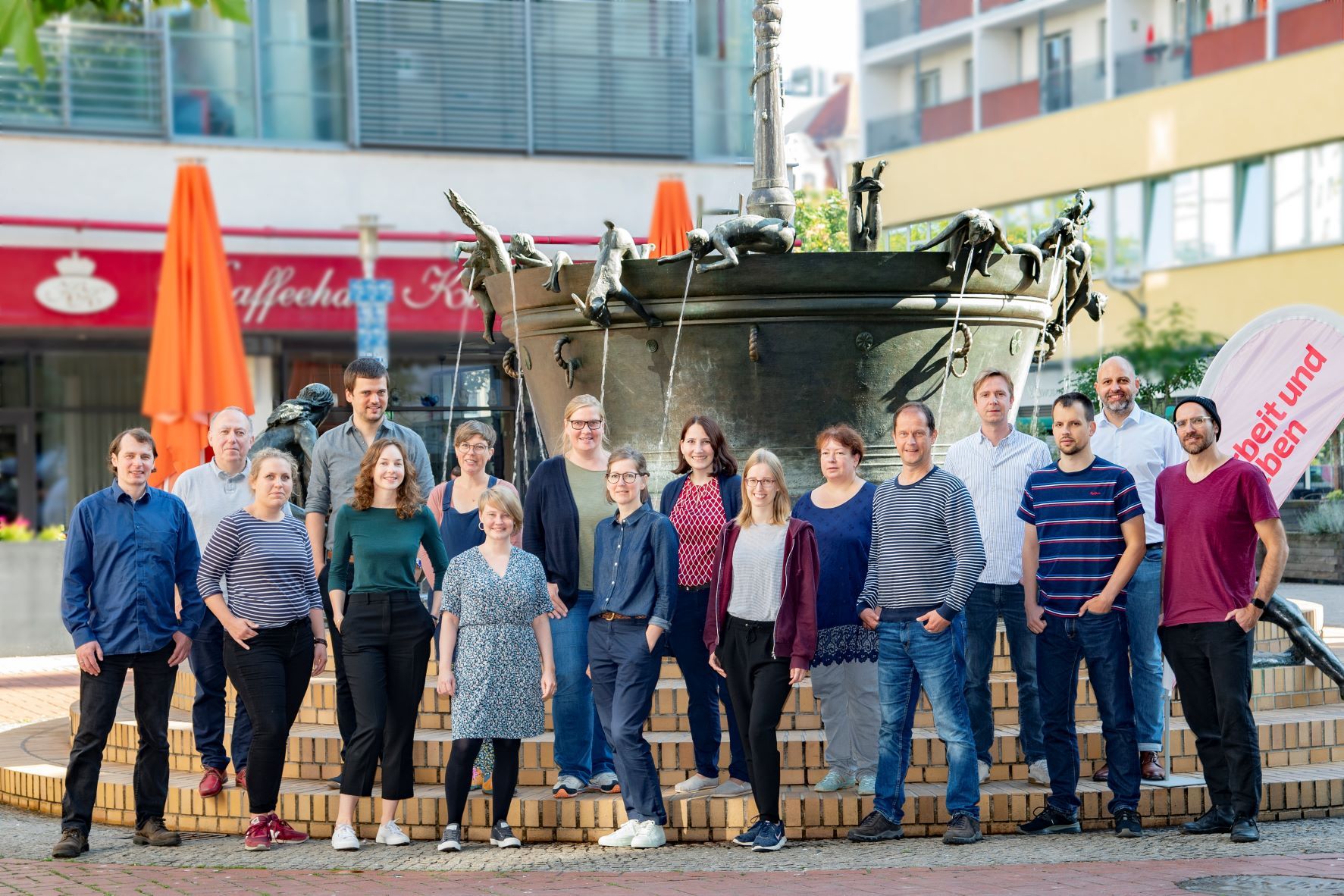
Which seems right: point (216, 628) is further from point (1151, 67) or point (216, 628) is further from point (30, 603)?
point (1151, 67)

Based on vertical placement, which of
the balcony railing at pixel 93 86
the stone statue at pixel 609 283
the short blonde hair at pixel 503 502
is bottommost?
the short blonde hair at pixel 503 502

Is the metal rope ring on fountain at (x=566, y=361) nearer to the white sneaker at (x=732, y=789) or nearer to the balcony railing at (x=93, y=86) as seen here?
the white sneaker at (x=732, y=789)

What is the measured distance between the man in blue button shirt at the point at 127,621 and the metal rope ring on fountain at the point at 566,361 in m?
2.62

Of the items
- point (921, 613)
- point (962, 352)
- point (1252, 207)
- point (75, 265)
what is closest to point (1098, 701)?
point (921, 613)

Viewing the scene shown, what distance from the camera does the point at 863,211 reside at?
9734 millimetres

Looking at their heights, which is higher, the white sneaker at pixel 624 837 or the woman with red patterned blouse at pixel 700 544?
the woman with red patterned blouse at pixel 700 544

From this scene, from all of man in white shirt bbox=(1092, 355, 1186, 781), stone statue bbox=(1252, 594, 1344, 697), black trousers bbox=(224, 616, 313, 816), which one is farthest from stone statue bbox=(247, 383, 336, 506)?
stone statue bbox=(1252, 594, 1344, 697)

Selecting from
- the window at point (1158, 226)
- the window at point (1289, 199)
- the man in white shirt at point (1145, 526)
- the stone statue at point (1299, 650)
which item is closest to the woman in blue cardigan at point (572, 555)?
the man in white shirt at point (1145, 526)

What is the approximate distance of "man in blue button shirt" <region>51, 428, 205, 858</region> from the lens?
7.23m

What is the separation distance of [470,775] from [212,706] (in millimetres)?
1426

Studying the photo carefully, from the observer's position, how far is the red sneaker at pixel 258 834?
7.16 metres

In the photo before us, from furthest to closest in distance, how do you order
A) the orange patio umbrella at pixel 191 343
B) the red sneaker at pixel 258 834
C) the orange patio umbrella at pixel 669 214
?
1. the orange patio umbrella at pixel 669 214
2. the orange patio umbrella at pixel 191 343
3. the red sneaker at pixel 258 834

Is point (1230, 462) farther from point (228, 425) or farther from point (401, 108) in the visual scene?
point (401, 108)

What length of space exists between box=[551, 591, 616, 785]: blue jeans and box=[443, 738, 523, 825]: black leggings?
1.27 ft
